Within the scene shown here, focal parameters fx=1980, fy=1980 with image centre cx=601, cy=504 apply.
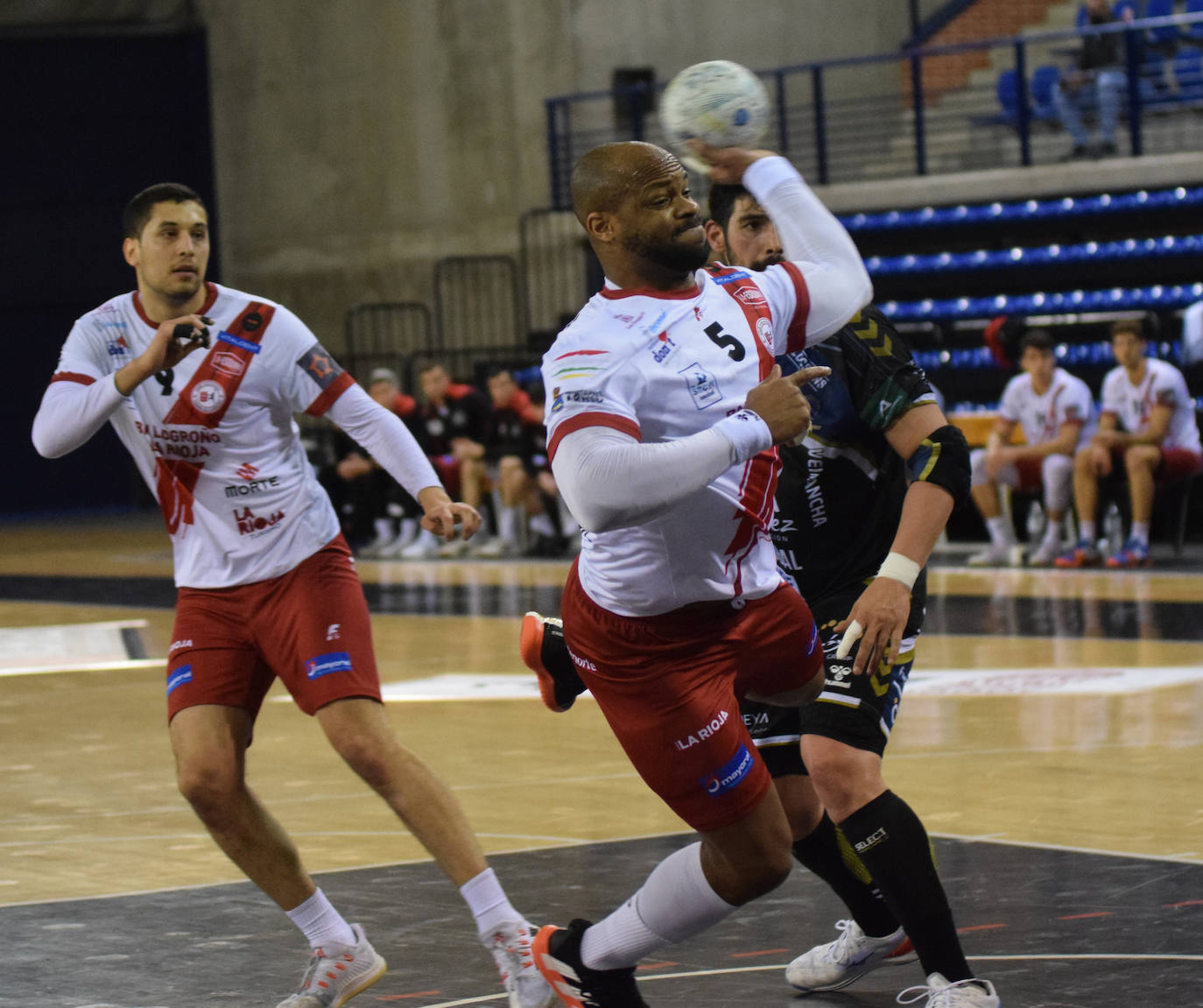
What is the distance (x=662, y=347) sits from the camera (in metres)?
3.73

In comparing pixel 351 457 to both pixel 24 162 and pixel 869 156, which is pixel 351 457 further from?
pixel 24 162

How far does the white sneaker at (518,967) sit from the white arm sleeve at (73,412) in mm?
1524

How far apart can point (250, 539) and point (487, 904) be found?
1.08m

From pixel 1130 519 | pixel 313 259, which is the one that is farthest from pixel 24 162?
pixel 1130 519

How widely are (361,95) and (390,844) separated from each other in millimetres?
18090

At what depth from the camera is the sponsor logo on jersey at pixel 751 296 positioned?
12.8 ft

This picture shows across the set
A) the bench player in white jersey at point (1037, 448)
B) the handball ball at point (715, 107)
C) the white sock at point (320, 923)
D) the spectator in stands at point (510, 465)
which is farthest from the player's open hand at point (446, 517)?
the spectator in stands at point (510, 465)

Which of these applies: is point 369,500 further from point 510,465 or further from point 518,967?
point 518,967

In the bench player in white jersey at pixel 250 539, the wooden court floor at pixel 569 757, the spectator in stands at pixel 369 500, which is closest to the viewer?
the bench player in white jersey at pixel 250 539

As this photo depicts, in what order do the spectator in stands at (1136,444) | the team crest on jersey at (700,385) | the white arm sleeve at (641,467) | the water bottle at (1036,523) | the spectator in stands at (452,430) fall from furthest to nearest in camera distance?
1. the spectator in stands at (452,430)
2. the water bottle at (1036,523)
3. the spectator in stands at (1136,444)
4. the team crest on jersey at (700,385)
5. the white arm sleeve at (641,467)

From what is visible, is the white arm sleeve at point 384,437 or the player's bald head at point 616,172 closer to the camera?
the player's bald head at point 616,172

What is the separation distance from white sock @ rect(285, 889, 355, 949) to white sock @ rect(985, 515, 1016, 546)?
9411 millimetres

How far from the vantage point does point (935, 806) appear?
648cm

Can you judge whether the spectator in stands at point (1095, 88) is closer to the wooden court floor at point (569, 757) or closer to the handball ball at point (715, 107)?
the wooden court floor at point (569, 757)
